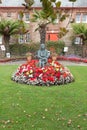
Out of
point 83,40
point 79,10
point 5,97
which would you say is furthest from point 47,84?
point 79,10

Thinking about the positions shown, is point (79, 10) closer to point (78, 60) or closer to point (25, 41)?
point (25, 41)

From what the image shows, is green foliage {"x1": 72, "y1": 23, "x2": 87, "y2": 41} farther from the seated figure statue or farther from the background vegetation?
the seated figure statue

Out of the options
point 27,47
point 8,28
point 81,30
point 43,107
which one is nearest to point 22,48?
point 27,47

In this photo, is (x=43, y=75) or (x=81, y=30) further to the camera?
(x=81, y=30)

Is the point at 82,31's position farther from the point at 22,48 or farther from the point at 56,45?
the point at 22,48

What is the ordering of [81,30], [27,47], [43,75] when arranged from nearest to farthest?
[43,75]
[81,30]
[27,47]

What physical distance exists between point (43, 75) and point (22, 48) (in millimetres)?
19209

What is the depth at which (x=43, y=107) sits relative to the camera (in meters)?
10.6

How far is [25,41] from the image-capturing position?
3825cm

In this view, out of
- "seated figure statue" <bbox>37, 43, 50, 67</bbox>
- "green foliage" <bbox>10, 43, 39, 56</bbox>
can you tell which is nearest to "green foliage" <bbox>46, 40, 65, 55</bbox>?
"green foliage" <bbox>10, 43, 39, 56</bbox>

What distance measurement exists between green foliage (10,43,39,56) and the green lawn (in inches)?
744

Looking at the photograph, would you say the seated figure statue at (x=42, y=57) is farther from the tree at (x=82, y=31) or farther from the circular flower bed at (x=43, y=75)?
the tree at (x=82, y=31)

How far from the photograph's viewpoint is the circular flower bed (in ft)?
49.6

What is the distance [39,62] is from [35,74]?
1.28 meters
